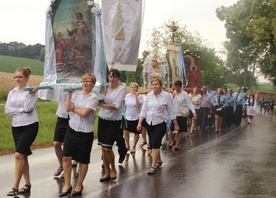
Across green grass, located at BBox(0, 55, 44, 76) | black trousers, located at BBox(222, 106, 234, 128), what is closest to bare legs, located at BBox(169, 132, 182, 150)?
black trousers, located at BBox(222, 106, 234, 128)

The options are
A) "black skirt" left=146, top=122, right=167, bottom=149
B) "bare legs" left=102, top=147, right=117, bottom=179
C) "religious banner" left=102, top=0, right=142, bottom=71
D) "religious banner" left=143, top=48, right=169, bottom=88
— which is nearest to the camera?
"bare legs" left=102, top=147, right=117, bottom=179

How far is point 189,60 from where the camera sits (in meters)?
22.7

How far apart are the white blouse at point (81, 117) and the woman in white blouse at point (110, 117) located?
37.8 inches

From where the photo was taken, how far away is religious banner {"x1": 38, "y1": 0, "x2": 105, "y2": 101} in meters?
7.96

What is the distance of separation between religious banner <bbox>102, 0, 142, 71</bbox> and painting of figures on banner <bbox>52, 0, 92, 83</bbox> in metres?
2.17

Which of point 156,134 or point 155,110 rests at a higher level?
point 155,110

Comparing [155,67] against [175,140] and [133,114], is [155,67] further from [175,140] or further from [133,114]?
[133,114]

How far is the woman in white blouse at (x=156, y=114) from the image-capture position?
9.49 meters

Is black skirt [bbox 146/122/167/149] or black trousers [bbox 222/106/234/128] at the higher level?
black skirt [bbox 146/122/167/149]

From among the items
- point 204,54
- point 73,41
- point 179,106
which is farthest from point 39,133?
point 204,54

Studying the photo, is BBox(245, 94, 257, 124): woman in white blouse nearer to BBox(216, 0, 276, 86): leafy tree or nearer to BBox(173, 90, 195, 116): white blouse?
BBox(216, 0, 276, 86): leafy tree

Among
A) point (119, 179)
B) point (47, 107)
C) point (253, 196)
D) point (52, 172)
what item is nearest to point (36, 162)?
point (52, 172)

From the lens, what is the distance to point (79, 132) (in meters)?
7.22

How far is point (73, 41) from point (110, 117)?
1373 mm
